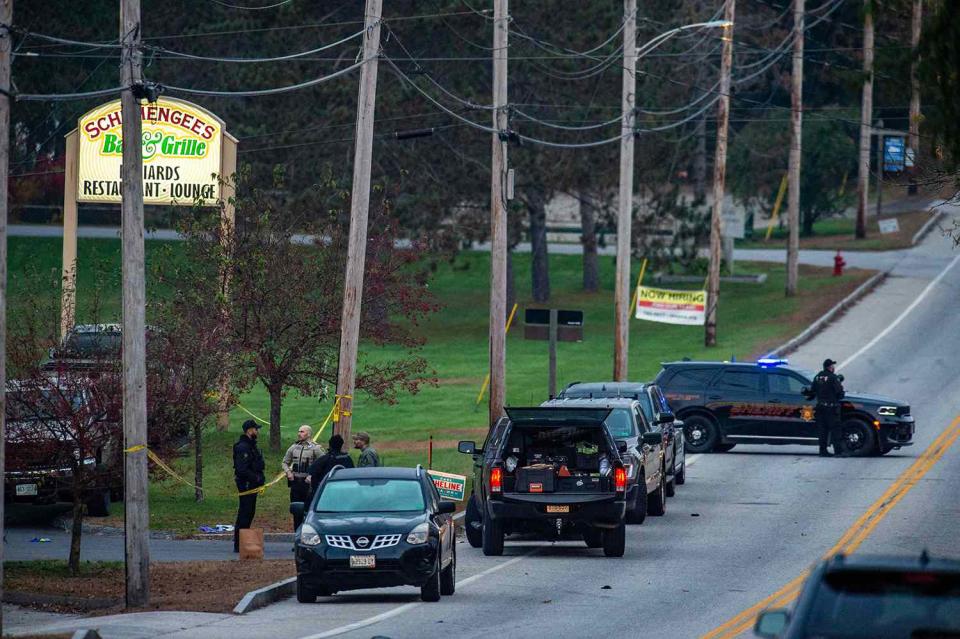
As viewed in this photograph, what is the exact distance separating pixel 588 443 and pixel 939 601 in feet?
42.0

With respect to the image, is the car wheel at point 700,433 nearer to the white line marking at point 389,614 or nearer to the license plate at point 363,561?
the white line marking at point 389,614

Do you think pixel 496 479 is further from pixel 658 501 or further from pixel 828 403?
pixel 828 403

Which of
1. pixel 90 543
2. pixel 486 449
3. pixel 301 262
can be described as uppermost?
pixel 301 262

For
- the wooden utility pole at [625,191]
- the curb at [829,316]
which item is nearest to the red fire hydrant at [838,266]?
the curb at [829,316]

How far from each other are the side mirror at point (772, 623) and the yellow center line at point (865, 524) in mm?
6092

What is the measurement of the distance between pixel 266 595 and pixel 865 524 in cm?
1020

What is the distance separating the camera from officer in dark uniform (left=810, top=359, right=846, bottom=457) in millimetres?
32156

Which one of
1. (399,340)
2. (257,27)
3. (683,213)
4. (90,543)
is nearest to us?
(90,543)

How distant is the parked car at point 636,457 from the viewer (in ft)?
78.7

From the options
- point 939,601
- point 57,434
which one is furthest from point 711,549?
point 939,601

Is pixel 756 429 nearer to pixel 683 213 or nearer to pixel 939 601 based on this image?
pixel 939 601

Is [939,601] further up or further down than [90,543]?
further up

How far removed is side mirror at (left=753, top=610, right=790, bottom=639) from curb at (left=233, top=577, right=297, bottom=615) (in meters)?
9.01

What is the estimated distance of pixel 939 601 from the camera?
8984mm
